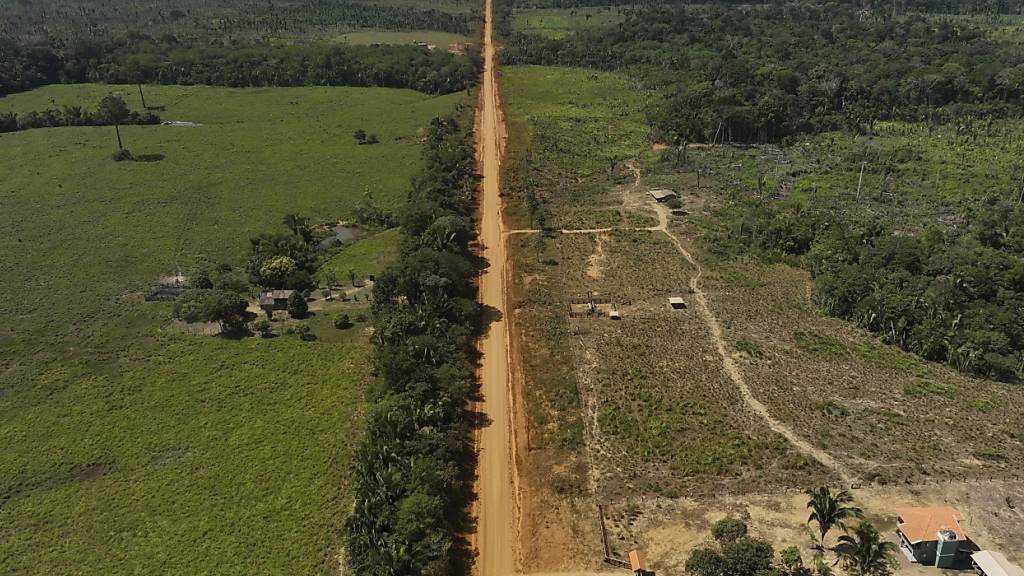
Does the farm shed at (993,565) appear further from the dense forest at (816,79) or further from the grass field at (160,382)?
the dense forest at (816,79)

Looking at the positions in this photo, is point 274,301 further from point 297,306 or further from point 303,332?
point 303,332

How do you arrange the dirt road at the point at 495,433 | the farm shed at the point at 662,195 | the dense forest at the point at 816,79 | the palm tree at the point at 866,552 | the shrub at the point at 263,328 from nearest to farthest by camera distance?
the palm tree at the point at 866,552, the dirt road at the point at 495,433, the shrub at the point at 263,328, the farm shed at the point at 662,195, the dense forest at the point at 816,79

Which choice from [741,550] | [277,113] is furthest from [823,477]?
[277,113]

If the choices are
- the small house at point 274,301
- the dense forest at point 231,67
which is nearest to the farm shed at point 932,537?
the small house at point 274,301

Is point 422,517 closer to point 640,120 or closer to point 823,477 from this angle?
point 823,477

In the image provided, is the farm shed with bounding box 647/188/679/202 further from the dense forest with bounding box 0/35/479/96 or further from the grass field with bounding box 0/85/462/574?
the dense forest with bounding box 0/35/479/96

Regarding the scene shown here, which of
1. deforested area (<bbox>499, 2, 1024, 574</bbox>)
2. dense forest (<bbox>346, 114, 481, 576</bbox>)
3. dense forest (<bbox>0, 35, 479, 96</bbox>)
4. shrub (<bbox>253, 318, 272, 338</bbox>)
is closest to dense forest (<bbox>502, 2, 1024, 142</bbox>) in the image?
deforested area (<bbox>499, 2, 1024, 574</bbox>)
